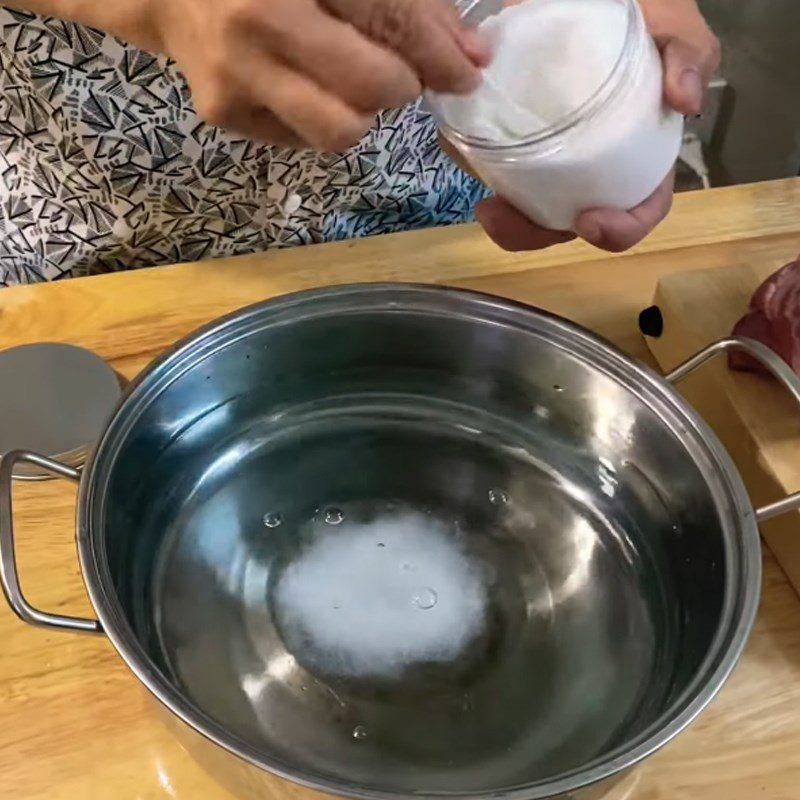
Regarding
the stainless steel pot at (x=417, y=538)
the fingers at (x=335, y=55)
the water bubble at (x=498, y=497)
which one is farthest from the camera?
the water bubble at (x=498, y=497)

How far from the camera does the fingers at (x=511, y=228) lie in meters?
0.51

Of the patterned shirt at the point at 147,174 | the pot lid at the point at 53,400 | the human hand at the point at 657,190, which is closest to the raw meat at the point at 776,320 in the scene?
the human hand at the point at 657,190

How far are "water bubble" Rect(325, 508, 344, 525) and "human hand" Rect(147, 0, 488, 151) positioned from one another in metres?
0.22

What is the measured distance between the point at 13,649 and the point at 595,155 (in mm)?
348

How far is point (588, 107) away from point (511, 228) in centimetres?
13

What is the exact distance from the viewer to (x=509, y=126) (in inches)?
15.9

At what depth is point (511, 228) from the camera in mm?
519

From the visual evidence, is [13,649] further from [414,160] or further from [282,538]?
[414,160]

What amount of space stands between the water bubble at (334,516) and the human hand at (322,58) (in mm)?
224

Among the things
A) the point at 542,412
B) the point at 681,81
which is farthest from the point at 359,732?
the point at 681,81

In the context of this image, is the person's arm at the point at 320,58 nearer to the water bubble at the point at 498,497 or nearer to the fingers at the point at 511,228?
the fingers at the point at 511,228

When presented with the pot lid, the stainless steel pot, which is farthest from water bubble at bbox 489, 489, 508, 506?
the pot lid

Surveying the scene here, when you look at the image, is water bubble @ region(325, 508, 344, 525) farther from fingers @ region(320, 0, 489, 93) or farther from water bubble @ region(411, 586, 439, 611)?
fingers @ region(320, 0, 489, 93)

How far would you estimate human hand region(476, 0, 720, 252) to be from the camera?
1.43 ft
